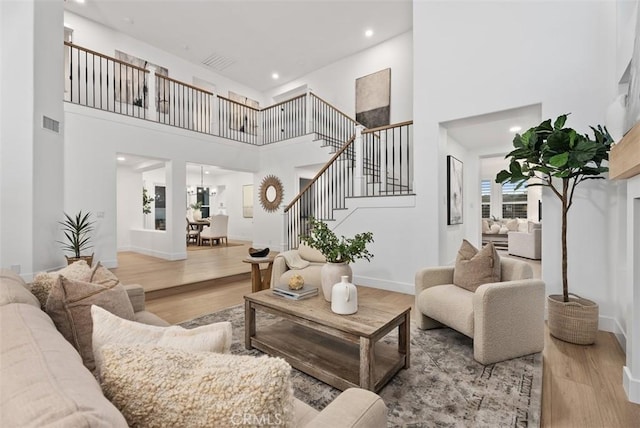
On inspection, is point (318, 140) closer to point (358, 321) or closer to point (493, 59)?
point (493, 59)

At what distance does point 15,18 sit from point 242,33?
4047mm

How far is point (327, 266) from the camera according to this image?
86.7 inches

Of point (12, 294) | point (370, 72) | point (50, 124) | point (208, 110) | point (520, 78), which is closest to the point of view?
point (12, 294)

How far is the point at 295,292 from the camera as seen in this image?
7.55 ft

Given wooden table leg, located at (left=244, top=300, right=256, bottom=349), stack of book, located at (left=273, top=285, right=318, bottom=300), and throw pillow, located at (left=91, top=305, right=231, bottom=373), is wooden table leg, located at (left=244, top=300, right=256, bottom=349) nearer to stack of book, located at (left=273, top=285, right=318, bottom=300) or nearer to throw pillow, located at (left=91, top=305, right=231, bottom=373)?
stack of book, located at (left=273, top=285, right=318, bottom=300)

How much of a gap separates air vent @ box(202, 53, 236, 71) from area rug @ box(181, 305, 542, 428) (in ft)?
24.7

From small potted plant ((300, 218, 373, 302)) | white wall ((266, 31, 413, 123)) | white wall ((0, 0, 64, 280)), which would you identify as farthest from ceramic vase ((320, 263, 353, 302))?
white wall ((266, 31, 413, 123))

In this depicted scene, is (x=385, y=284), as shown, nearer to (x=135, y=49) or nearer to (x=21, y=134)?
(x=21, y=134)

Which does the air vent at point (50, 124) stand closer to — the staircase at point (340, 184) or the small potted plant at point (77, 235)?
the small potted plant at point (77, 235)

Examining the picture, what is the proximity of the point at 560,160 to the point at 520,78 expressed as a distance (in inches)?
54.5

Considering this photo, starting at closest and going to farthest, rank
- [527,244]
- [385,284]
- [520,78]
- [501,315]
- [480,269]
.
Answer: [501,315] → [480,269] → [520,78] → [385,284] → [527,244]

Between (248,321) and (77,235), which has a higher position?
(77,235)

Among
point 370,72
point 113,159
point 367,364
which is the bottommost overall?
point 367,364

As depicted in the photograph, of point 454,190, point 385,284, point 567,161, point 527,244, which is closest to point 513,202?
point 527,244
